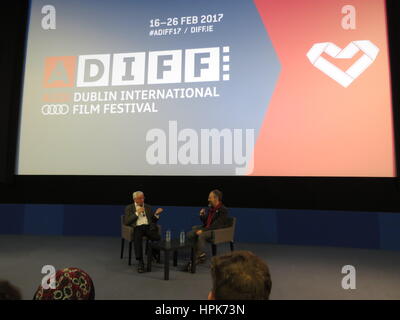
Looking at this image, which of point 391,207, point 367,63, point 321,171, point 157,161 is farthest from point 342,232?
point 157,161

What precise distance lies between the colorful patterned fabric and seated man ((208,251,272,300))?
1.45ft

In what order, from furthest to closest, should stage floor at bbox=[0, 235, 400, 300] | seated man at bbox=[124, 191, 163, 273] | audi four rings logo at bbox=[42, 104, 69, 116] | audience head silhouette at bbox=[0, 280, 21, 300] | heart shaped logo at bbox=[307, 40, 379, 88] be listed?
audi four rings logo at bbox=[42, 104, 69, 116], heart shaped logo at bbox=[307, 40, 379, 88], seated man at bbox=[124, 191, 163, 273], stage floor at bbox=[0, 235, 400, 300], audience head silhouette at bbox=[0, 280, 21, 300]

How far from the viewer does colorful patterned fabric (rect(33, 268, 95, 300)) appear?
3.31ft

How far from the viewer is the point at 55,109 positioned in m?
4.92

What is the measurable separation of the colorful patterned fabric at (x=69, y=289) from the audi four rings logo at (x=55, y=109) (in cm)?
434

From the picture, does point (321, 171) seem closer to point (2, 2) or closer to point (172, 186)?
point (172, 186)

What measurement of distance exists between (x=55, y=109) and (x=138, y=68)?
1548mm

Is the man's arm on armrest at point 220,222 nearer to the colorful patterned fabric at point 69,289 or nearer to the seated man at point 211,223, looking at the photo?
the seated man at point 211,223

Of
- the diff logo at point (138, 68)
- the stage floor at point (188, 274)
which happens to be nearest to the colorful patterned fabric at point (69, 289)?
the stage floor at point (188, 274)

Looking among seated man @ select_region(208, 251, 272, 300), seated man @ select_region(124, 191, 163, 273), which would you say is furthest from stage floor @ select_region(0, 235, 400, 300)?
seated man @ select_region(208, 251, 272, 300)

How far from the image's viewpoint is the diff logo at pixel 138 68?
450 centimetres

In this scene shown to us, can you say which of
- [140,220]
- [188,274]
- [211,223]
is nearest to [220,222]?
[211,223]

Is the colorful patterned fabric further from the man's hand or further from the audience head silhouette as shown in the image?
the man's hand
